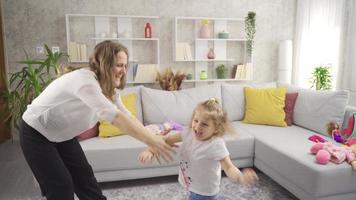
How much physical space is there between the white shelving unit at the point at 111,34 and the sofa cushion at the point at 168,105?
1.23 meters

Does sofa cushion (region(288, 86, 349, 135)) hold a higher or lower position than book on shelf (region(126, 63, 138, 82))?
lower

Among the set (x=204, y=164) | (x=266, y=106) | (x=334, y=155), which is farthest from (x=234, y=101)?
(x=204, y=164)

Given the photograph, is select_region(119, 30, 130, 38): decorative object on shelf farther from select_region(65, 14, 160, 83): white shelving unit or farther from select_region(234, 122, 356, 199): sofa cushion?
select_region(234, 122, 356, 199): sofa cushion

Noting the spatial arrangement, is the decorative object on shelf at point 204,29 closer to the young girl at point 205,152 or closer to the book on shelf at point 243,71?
the book on shelf at point 243,71

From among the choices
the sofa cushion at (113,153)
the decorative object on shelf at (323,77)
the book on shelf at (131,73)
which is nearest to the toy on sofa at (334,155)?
the sofa cushion at (113,153)

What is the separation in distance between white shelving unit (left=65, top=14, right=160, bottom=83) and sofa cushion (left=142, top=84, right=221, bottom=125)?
123 cm

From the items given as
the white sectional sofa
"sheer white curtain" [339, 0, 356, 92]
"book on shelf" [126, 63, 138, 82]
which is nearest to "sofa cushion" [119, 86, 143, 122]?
the white sectional sofa

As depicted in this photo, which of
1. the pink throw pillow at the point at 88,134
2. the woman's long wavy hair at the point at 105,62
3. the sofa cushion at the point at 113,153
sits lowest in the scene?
the sofa cushion at the point at 113,153

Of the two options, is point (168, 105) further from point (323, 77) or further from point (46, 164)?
point (323, 77)

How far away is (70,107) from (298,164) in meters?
1.65

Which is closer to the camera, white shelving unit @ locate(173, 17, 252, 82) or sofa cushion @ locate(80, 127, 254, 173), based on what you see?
sofa cushion @ locate(80, 127, 254, 173)

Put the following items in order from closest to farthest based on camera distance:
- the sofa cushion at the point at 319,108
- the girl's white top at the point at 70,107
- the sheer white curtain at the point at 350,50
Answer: the girl's white top at the point at 70,107, the sofa cushion at the point at 319,108, the sheer white curtain at the point at 350,50

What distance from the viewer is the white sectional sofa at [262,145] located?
2.03 meters

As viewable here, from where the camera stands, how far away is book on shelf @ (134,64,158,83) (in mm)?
4316
